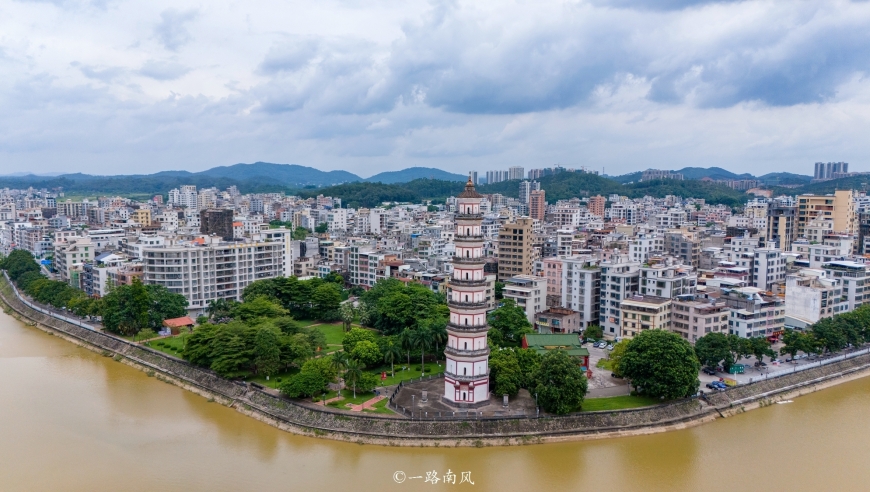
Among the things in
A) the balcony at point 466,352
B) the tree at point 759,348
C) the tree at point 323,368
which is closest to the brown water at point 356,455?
the tree at point 323,368

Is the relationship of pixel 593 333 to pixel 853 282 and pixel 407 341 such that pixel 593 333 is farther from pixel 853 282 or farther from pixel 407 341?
pixel 853 282

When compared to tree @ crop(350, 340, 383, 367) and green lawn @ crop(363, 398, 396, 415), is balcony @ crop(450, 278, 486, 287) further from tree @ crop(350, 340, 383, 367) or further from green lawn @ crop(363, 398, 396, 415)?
tree @ crop(350, 340, 383, 367)

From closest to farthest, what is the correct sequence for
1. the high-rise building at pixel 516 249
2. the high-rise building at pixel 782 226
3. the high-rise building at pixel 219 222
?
1. the high-rise building at pixel 516 249
2. the high-rise building at pixel 219 222
3. the high-rise building at pixel 782 226

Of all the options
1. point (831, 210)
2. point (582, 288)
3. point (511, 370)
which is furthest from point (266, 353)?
point (831, 210)

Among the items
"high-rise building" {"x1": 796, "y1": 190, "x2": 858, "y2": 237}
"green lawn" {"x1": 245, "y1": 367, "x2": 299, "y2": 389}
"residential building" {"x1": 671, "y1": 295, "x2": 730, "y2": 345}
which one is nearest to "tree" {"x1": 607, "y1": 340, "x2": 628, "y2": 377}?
"residential building" {"x1": 671, "y1": 295, "x2": 730, "y2": 345}

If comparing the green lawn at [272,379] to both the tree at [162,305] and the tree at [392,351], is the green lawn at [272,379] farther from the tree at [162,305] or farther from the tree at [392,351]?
the tree at [162,305]

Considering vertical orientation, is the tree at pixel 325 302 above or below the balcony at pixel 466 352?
below
